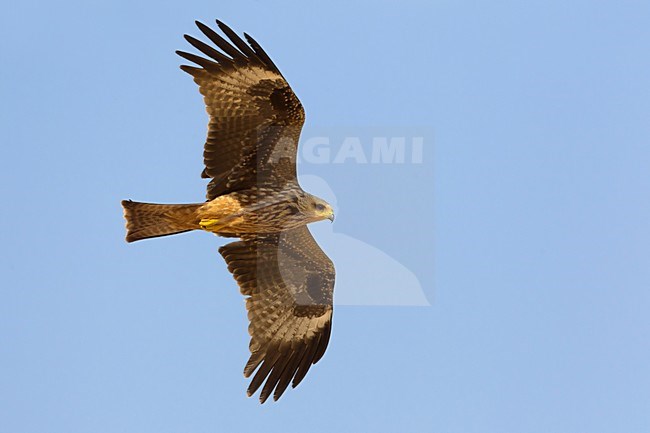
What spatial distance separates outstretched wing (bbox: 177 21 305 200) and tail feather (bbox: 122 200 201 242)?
1.24 ft

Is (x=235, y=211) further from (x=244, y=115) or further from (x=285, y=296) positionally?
(x=285, y=296)

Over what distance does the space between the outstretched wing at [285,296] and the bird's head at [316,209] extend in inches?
27.9

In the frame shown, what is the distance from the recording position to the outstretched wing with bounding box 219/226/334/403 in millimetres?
13695

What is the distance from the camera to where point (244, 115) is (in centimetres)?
1295

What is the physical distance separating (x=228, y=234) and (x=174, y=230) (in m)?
0.74

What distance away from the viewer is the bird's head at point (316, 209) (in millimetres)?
13203

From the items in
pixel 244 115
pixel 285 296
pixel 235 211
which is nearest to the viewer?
pixel 244 115

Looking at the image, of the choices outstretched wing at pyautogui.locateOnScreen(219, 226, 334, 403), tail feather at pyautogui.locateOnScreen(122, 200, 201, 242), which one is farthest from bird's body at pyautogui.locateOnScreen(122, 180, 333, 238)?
outstretched wing at pyautogui.locateOnScreen(219, 226, 334, 403)

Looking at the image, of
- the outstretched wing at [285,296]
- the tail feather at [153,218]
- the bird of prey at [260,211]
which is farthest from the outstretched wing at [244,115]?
the outstretched wing at [285,296]

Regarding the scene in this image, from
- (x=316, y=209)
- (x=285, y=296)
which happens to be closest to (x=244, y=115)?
(x=316, y=209)

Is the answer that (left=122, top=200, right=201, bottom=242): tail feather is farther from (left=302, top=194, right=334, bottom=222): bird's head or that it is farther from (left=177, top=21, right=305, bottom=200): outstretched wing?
(left=302, top=194, right=334, bottom=222): bird's head

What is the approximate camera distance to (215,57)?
502 inches

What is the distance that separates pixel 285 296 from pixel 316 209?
155cm

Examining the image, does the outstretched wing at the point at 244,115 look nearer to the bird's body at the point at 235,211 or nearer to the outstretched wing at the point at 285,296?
the bird's body at the point at 235,211
